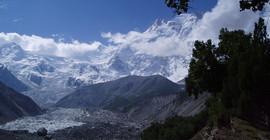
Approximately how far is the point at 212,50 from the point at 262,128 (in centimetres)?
1377

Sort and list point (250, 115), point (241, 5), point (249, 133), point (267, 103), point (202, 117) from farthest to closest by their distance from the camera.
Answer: point (202, 117) < point (250, 115) < point (267, 103) < point (249, 133) < point (241, 5)

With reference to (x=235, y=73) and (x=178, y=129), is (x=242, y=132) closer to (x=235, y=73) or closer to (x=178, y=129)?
(x=235, y=73)

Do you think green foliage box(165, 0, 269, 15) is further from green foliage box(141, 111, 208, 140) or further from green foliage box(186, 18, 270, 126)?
green foliage box(141, 111, 208, 140)

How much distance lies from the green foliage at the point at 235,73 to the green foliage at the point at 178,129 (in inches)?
901

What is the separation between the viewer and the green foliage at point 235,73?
1073 inches

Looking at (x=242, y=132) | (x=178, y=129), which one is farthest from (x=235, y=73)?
(x=178, y=129)

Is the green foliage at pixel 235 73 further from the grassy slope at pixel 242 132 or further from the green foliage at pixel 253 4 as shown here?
the green foliage at pixel 253 4

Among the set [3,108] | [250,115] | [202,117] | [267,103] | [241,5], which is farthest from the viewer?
Result: [3,108]

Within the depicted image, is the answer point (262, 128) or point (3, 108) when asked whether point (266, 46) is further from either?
point (3, 108)

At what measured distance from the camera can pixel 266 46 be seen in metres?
34.0

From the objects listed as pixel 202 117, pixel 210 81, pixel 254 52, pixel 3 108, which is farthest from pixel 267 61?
pixel 3 108

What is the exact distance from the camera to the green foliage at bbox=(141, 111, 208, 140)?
57344mm

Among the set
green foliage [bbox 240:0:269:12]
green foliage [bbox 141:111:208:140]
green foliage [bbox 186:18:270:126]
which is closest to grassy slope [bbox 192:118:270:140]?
green foliage [bbox 186:18:270:126]

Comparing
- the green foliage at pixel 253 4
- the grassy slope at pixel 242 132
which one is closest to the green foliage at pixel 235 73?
the grassy slope at pixel 242 132
